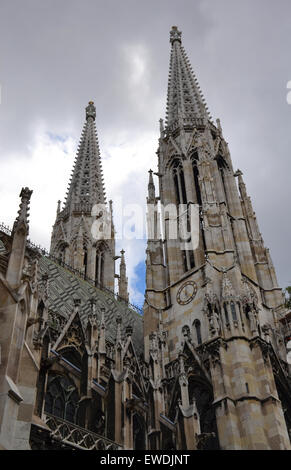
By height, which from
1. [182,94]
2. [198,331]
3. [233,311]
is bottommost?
[233,311]

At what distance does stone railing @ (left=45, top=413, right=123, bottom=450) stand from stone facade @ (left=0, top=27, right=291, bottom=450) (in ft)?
0.14

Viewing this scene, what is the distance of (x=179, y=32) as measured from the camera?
48969 millimetres

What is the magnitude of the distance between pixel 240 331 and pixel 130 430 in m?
6.96

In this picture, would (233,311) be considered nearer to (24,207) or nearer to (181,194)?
(181,194)

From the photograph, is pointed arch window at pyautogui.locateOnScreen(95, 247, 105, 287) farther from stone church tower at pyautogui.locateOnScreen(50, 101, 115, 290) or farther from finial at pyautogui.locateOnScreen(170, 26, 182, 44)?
finial at pyautogui.locateOnScreen(170, 26, 182, 44)

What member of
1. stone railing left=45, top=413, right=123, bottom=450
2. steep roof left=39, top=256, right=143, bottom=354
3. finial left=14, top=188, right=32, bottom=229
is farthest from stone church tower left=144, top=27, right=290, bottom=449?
finial left=14, top=188, right=32, bottom=229

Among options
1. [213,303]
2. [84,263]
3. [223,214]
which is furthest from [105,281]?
[213,303]

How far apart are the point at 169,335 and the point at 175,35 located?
102 feet

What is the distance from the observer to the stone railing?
1482 centimetres

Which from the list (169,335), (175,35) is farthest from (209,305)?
(175,35)

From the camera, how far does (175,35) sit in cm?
4809

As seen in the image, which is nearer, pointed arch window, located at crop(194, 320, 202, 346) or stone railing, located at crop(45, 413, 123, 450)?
stone railing, located at crop(45, 413, 123, 450)

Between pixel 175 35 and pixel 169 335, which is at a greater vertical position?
pixel 175 35
